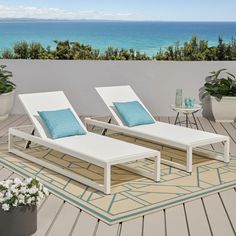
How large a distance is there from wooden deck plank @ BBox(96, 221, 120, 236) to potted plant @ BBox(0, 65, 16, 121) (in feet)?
15.5

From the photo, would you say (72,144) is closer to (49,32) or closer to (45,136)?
(45,136)

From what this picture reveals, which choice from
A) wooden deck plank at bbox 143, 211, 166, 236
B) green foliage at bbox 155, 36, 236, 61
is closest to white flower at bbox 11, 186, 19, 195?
wooden deck plank at bbox 143, 211, 166, 236

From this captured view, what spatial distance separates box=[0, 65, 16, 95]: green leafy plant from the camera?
26.5ft

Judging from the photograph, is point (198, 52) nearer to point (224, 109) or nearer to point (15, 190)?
point (224, 109)

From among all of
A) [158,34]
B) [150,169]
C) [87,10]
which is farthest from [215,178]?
[158,34]

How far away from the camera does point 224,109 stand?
8.17m

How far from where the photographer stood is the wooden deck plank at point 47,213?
3596 mm

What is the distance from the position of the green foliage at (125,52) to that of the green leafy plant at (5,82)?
1.63m

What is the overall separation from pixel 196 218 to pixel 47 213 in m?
1.12

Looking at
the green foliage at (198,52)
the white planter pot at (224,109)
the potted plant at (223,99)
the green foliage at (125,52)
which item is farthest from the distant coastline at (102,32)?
the white planter pot at (224,109)

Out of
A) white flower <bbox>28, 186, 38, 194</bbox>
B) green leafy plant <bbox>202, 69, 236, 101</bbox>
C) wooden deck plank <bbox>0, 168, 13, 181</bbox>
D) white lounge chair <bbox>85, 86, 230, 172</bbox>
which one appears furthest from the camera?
green leafy plant <bbox>202, 69, 236, 101</bbox>

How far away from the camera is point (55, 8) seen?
102 ft

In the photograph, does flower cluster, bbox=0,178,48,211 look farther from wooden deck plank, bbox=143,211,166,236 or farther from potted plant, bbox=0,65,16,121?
potted plant, bbox=0,65,16,121

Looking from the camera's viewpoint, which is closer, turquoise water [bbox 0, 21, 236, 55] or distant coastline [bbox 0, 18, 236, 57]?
distant coastline [bbox 0, 18, 236, 57]
